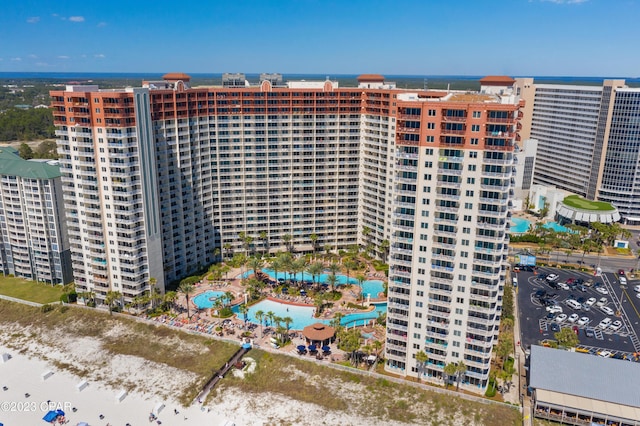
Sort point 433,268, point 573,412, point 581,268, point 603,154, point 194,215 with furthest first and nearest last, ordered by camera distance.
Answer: point 603,154 < point 581,268 < point 194,215 < point 433,268 < point 573,412

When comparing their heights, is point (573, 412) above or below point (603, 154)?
below

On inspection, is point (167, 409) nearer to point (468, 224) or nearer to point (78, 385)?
point (78, 385)

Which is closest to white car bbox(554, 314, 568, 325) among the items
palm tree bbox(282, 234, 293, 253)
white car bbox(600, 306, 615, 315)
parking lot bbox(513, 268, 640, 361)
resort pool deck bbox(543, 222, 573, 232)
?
parking lot bbox(513, 268, 640, 361)

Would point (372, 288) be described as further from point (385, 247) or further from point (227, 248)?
point (227, 248)

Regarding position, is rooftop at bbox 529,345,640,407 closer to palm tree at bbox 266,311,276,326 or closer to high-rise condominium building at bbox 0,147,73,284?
palm tree at bbox 266,311,276,326

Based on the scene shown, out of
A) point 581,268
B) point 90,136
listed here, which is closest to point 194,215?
point 90,136

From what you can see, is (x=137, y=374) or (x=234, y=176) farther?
(x=234, y=176)
